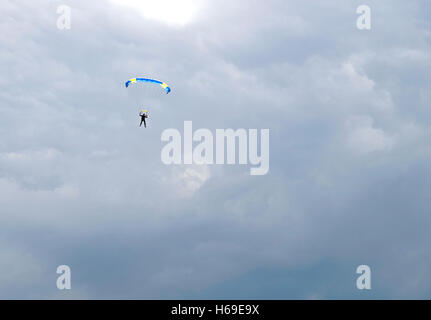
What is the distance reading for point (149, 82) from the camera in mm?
134750
